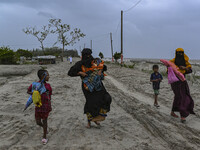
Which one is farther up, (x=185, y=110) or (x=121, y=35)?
(x=121, y=35)

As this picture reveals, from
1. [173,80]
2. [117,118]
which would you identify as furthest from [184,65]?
[117,118]

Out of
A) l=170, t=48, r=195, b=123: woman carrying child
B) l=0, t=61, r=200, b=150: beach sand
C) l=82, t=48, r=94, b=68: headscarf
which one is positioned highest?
l=82, t=48, r=94, b=68: headscarf

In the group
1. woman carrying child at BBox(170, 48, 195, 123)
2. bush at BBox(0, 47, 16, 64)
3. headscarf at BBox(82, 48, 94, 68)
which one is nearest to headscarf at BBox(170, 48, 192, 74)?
woman carrying child at BBox(170, 48, 195, 123)

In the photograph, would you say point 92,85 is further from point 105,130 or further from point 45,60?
point 45,60

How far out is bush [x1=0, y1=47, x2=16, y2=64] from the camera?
1159 inches

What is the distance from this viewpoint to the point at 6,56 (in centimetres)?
2950

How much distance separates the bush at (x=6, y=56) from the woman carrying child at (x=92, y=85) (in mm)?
28962

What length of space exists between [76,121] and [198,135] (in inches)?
107

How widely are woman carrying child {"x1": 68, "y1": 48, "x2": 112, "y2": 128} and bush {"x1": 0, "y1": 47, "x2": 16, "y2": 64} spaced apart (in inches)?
1140

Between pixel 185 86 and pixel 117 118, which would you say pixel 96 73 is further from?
pixel 185 86

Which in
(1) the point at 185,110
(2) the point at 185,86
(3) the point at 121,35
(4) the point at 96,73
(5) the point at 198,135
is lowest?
(5) the point at 198,135

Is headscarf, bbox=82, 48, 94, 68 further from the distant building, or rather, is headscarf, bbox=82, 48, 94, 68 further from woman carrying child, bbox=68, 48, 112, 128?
the distant building

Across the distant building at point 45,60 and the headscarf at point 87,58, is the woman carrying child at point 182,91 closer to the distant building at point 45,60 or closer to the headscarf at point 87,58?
the headscarf at point 87,58

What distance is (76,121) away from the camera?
4.83 meters
